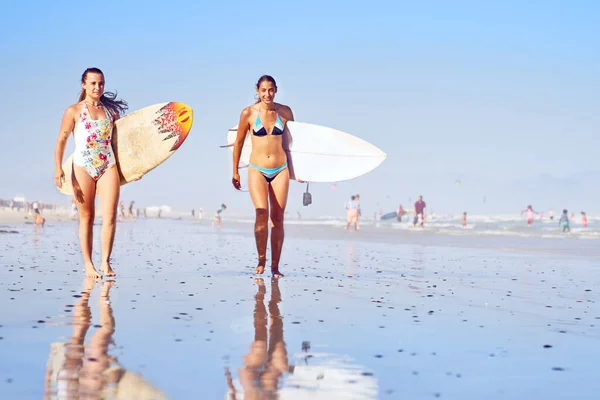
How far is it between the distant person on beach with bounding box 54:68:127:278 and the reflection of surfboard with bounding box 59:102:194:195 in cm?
25

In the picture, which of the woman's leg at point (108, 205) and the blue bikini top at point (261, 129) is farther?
the blue bikini top at point (261, 129)

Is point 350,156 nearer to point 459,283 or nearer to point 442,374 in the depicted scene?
point 459,283

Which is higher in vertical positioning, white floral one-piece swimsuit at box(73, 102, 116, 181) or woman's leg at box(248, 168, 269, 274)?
white floral one-piece swimsuit at box(73, 102, 116, 181)

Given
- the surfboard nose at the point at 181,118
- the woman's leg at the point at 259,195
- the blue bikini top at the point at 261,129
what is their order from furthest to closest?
the surfboard nose at the point at 181,118 → the blue bikini top at the point at 261,129 → the woman's leg at the point at 259,195

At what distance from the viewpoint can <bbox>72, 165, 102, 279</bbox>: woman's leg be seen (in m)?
7.65

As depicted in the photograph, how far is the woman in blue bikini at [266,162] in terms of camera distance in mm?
8156

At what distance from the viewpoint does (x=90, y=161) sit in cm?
772

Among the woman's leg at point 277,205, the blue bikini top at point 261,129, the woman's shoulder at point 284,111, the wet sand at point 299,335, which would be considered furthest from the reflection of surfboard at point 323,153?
the wet sand at point 299,335

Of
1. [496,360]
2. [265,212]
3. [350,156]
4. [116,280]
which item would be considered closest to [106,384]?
[496,360]

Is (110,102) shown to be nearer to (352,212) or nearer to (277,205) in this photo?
(277,205)

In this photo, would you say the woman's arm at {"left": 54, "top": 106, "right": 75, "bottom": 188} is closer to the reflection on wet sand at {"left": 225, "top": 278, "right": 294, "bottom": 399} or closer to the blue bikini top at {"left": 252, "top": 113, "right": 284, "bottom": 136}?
the blue bikini top at {"left": 252, "top": 113, "right": 284, "bottom": 136}

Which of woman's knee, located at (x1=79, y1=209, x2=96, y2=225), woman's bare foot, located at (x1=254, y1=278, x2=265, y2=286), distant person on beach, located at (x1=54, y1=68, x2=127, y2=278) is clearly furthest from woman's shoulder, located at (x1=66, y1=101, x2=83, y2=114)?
woman's bare foot, located at (x1=254, y1=278, x2=265, y2=286)

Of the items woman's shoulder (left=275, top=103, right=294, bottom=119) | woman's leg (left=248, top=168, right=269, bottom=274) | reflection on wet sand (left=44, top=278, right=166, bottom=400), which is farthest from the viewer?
woman's shoulder (left=275, top=103, right=294, bottom=119)

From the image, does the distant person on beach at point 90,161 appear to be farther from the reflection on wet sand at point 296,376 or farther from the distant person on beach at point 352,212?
the distant person on beach at point 352,212
